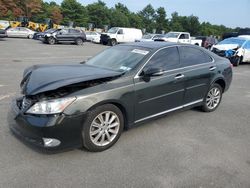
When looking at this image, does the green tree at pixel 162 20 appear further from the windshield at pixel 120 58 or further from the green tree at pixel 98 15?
the windshield at pixel 120 58

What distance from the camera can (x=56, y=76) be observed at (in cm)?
385

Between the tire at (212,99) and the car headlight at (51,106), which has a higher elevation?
the car headlight at (51,106)

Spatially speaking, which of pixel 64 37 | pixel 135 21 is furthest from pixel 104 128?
pixel 135 21

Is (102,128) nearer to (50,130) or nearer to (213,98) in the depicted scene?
(50,130)

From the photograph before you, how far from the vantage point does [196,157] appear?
3.83 metres

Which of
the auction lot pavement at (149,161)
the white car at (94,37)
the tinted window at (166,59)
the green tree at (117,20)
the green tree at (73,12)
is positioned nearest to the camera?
the auction lot pavement at (149,161)

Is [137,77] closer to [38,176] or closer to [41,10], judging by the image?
[38,176]

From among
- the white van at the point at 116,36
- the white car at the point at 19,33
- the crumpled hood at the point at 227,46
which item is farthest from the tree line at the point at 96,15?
the crumpled hood at the point at 227,46

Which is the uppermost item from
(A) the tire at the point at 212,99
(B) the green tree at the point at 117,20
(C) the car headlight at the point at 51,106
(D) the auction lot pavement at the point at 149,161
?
(B) the green tree at the point at 117,20

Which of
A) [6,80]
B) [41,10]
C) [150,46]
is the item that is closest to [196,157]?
[150,46]

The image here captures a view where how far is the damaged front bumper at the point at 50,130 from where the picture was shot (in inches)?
132

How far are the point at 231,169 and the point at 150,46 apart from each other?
2424 mm

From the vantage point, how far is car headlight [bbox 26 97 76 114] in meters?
3.38

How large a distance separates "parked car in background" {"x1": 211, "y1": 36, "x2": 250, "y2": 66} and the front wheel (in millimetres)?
9957
